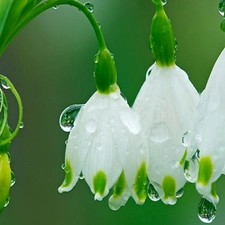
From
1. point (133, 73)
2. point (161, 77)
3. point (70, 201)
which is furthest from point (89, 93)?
point (161, 77)

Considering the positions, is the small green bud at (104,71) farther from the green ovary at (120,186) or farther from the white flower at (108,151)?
the green ovary at (120,186)

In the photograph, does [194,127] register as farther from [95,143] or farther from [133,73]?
[133,73]

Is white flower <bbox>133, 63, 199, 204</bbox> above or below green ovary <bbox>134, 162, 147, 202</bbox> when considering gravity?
above

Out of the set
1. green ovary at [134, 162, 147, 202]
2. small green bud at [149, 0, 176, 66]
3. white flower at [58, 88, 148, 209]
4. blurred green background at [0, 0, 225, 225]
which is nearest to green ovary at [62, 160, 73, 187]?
white flower at [58, 88, 148, 209]

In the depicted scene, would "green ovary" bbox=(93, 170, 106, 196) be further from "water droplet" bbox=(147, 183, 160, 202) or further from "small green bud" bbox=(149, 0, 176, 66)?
"small green bud" bbox=(149, 0, 176, 66)

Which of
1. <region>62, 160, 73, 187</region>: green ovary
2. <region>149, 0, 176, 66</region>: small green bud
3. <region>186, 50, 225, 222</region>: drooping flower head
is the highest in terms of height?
<region>149, 0, 176, 66</region>: small green bud

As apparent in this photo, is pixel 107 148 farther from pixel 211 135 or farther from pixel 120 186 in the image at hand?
pixel 211 135

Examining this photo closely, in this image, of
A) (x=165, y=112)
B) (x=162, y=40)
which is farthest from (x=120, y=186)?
(x=162, y=40)
